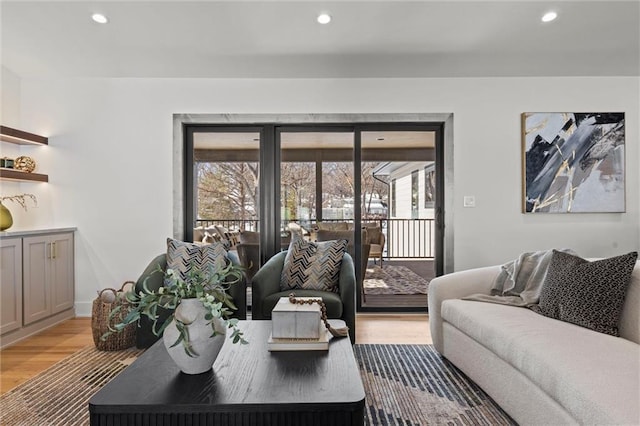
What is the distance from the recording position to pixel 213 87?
411 cm

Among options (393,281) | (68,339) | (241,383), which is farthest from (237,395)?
(393,281)

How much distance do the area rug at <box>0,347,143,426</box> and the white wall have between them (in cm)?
135

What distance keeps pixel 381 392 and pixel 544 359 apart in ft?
3.19

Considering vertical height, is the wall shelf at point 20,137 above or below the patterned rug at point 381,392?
above

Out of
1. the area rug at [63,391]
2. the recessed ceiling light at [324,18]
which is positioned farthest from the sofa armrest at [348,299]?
the recessed ceiling light at [324,18]

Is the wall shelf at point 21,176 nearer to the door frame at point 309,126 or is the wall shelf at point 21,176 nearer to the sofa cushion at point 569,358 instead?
the door frame at point 309,126

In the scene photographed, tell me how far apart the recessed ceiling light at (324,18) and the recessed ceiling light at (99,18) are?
65.5 inches

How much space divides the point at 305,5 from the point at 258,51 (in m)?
0.79

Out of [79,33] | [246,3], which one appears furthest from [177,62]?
[246,3]

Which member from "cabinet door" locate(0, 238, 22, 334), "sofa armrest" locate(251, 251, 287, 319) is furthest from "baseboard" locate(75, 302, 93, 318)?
"sofa armrest" locate(251, 251, 287, 319)

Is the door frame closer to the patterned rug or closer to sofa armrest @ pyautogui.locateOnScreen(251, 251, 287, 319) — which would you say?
sofa armrest @ pyautogui.locateOnScreen(251, 251, 287, 319)

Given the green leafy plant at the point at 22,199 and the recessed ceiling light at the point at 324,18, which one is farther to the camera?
the green leafy plant at the point at 22,199

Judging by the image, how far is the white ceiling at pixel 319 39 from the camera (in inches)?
116

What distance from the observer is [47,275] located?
12.0 feet
